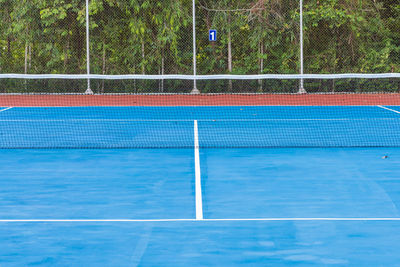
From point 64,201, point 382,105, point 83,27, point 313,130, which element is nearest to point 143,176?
point 64,201

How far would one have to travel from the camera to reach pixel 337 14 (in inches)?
1021

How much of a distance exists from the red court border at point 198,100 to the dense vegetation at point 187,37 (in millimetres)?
1259

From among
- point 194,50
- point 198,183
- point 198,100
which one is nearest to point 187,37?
point 194,50

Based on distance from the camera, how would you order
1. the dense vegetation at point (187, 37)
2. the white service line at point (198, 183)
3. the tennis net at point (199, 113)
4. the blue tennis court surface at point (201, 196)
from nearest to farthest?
the blue tennis court surface at point (201, 196) < the white service line at point (198, 183) < the tennis net at point (199, 113) < the dense vegetation at point (187, 37)

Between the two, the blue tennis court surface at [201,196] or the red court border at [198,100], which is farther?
the red court border at [198,100]

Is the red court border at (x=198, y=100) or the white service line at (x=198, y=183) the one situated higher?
the red court border at (x=198, y=100)

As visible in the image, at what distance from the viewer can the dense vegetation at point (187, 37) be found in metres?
25.6

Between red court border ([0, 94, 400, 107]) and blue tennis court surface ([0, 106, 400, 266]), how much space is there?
754 centimetres

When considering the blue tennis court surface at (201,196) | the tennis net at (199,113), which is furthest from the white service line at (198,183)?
the tennis net at (199,113)

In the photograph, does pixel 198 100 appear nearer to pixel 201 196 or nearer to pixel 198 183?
pixel 198 183

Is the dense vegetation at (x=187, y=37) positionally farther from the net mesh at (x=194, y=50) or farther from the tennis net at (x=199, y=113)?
the tennis net at (x=199, y=113)

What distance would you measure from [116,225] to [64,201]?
4.15 feet

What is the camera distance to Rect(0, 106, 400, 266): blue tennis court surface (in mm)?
5387

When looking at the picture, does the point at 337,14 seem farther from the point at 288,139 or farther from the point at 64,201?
the point at 64,201
